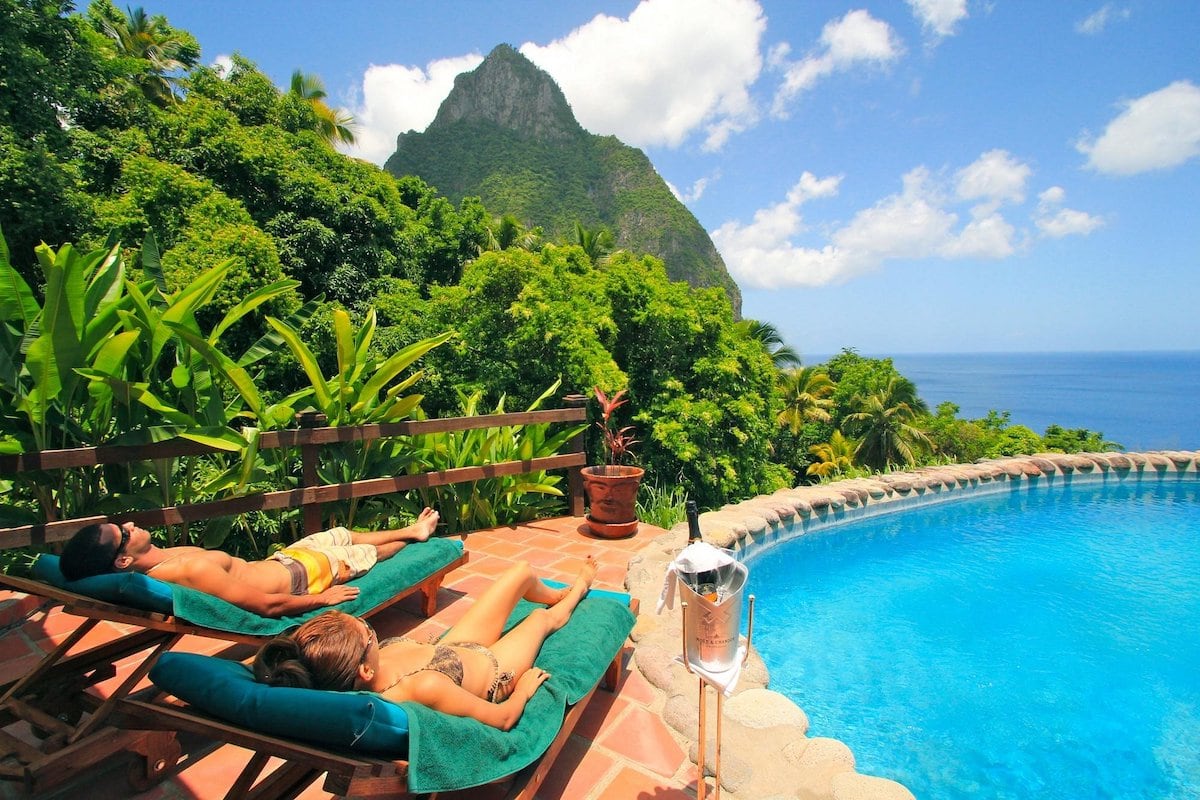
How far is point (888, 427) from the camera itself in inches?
754

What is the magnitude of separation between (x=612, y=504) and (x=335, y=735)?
11.5 feet

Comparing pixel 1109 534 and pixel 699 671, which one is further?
pixel 1109 534

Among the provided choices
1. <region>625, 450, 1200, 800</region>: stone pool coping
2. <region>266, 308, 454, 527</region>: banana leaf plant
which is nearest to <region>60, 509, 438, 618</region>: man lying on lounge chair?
<region>266, 308, 454, 527</region>: banana leaf plant

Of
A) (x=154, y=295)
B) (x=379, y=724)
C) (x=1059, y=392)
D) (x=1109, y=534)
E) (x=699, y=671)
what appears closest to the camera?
(x=379, y=724)

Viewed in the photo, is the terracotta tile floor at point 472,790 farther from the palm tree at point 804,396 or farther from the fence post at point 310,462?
the palm tree at point 804,396

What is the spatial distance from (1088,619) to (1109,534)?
352 centimetres

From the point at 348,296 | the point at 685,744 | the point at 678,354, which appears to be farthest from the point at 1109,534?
the point at 348,296

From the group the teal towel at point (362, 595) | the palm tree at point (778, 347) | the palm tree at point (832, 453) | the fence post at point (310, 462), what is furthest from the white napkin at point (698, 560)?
the palm tree at point (778, 347)

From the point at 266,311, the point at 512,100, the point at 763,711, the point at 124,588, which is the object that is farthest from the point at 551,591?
the point at 512,100

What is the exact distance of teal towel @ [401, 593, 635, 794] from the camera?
1489 millimetres

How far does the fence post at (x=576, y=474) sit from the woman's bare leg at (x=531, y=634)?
104 inches

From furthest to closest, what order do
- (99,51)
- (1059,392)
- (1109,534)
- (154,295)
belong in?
(1059,392), (99,51), (1109,534), (154,295)

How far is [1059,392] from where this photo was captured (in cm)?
9838

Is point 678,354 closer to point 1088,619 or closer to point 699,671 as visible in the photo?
point 1088,619
